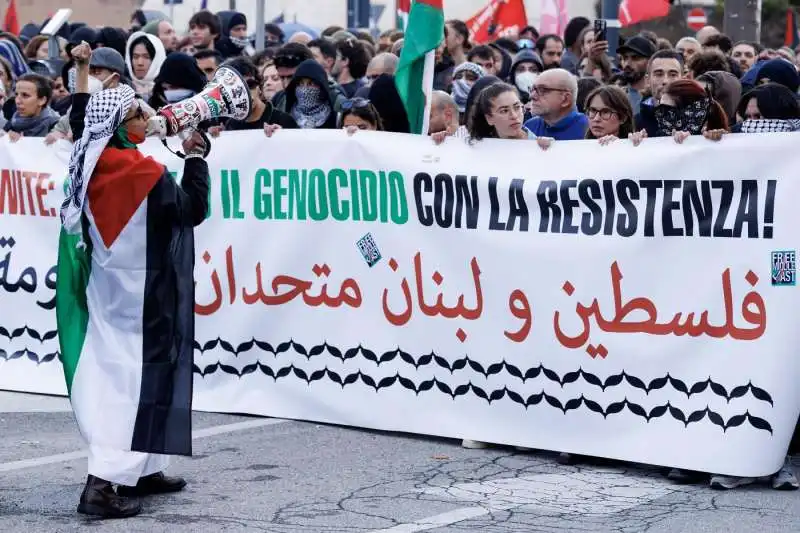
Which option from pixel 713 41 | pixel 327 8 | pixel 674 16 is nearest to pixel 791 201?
pixel 713 41

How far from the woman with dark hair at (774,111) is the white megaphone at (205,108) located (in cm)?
260

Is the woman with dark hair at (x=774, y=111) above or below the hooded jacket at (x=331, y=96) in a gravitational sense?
below

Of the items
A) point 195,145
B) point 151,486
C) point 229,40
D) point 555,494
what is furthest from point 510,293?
point 229,40

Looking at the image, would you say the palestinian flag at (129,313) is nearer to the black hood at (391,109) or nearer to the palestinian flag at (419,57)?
the palestinian flag at (419,57)

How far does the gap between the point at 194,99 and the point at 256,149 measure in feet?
6.84

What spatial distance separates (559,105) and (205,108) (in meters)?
2.51

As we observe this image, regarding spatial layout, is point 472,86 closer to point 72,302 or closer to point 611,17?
point 611,17

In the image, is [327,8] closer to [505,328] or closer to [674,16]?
[674,16]

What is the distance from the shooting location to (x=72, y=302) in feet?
21.5

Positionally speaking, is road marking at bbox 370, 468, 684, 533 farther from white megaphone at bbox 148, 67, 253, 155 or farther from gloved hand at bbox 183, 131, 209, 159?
white megaphone at bbox 148, 67, 253, 155

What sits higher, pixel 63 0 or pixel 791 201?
pixel 63 0

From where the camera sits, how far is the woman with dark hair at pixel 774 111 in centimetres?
784

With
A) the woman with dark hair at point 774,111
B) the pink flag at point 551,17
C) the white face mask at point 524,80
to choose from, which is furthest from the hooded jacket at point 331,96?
the pink flag at point 551,17

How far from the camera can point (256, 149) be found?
8648mm
